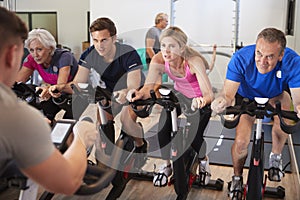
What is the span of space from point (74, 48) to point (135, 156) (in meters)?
7.18

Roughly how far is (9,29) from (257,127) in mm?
1751

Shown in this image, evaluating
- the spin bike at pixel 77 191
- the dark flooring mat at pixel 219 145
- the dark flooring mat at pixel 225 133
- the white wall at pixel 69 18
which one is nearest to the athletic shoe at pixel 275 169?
the dark flooring mat at pixel 219 145

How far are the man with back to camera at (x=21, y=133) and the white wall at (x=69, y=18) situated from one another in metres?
8.53

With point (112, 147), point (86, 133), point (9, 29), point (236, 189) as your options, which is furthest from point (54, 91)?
point (9, 29)

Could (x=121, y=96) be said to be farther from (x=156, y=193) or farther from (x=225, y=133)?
(x=225, y=133)

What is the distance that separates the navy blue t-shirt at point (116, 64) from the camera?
2832 millimetres

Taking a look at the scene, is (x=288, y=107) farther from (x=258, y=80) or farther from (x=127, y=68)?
(x=127, y=68)

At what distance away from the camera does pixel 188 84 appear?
9.47ft

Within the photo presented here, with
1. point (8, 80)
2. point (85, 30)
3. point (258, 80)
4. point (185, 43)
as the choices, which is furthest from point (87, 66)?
point (85, 30)

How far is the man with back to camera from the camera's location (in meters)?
0.98

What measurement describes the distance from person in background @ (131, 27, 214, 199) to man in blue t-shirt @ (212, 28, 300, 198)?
0.21 m

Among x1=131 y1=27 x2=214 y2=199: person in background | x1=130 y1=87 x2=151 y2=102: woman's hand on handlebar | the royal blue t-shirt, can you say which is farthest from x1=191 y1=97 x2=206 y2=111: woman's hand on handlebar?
the royal blue t-shirt

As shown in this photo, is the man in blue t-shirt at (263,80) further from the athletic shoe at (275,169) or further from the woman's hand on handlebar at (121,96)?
the woman's hand on handlebar at (121,96)

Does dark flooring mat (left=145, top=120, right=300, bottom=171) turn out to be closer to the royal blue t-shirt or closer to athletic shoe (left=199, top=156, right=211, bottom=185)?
athletic shoe (left=199, top=156, right=211, bottom=185)
